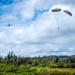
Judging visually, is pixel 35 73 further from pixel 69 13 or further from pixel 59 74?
pixel 69 13

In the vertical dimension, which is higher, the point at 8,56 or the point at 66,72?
the point at 8,56

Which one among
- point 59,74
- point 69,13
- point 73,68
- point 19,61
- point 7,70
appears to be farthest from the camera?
point 19,61

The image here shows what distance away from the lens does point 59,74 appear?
97.9 metres

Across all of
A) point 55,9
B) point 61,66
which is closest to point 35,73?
point 61,66

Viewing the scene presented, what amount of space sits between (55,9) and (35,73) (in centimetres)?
8170

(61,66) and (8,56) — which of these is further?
(8,56)

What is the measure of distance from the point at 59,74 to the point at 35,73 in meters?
10.4

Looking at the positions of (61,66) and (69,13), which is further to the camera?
(61,66)

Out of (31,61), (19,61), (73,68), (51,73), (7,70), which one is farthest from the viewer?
(31,61)

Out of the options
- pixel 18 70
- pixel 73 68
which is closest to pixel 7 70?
pixel 18 70

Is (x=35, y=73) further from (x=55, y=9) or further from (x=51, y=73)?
(x=55, y=9)

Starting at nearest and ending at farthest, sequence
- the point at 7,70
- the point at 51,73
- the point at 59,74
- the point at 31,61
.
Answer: the point at 51,73, the point at 59,74, the point at 7,70, the point at 31,61

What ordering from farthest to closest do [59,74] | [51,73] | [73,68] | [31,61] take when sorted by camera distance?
1. [31,61]
2. [73,68]
3. [59,74]
4. [51,73]

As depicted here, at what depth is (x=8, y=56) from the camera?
150125 mm
